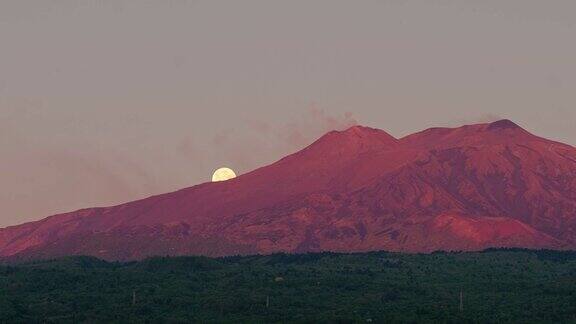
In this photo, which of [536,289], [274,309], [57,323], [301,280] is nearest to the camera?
Result: [57,323]

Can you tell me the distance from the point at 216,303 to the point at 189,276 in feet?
107

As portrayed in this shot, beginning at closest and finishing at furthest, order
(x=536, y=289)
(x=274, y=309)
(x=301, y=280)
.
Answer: (x=274, y=309)
(x=536, y=289)
(x=301, y=280)

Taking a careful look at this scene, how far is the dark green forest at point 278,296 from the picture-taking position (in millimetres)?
144500

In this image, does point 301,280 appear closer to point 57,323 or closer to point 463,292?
point 463,292

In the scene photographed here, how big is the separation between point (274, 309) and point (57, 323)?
25937 mm

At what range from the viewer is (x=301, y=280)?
18400cm

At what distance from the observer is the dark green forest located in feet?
474

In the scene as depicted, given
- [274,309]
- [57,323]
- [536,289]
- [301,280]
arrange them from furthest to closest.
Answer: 1. [301,280]
2. [536,289]
3. [274,309]
4. [57,323]

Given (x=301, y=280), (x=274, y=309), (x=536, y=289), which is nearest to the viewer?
(x=274, y=309)

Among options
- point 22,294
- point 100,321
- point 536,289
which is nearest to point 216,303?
point 100,321

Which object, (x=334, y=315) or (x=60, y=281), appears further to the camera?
(x=60, y=281)

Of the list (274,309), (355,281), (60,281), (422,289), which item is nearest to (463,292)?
(422,289)

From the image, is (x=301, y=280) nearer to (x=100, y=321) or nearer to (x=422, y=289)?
(x=422, y=289)

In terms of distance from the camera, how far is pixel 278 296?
168 metres
